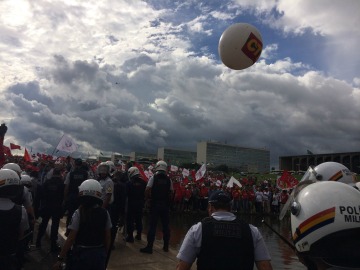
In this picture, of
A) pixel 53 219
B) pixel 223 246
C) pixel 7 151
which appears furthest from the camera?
pixel 7 151

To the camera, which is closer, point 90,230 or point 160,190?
point 90,230

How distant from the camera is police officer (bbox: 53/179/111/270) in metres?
4.14

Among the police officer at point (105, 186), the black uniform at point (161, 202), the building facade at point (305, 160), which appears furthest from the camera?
the building facade at point (305, 160)

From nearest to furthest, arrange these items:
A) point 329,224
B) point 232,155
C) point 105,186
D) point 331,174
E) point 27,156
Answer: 1. point 329,224
2. point 331,174
3. point 105,186
4. point 27,156
5. point 232,155

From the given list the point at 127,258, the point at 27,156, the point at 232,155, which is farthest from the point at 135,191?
the point at 232,155

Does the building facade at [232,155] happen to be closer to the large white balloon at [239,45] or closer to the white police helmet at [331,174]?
the large white balloon at [239,45]

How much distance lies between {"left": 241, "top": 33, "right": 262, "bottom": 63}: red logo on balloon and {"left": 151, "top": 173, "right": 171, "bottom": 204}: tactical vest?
3.17 m

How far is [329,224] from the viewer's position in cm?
249

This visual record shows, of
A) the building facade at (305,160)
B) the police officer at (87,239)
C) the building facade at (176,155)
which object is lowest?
the police officer at (87,239)

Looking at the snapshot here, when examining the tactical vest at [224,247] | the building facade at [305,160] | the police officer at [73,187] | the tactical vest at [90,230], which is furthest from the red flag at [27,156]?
the building facade at [305,160]

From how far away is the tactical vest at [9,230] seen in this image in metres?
3.98

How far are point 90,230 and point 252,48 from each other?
453 centimetres

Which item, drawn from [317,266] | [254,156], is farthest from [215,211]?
[254,156]

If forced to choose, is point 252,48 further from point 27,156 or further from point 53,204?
point 27,156
